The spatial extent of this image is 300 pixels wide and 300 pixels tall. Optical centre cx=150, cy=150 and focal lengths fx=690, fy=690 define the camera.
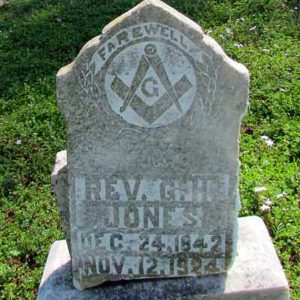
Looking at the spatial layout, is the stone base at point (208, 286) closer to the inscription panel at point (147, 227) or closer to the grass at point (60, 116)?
the inscription panel at point (147, 227)

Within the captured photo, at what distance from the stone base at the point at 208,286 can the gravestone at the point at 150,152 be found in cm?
4

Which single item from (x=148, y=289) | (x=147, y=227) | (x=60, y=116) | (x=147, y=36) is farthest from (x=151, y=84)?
(x=60, y=116)

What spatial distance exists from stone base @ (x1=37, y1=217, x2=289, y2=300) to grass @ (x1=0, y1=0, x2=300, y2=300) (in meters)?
0.58

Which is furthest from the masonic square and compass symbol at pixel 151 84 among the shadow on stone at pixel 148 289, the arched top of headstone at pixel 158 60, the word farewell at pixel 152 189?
the shadow on stone at pixel 148 289

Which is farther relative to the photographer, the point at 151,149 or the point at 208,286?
the point at 208,286

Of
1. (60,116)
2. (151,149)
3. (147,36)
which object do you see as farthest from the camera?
(60,116)

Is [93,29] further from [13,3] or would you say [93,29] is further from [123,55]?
[123,55]

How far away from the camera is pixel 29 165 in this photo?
535cm

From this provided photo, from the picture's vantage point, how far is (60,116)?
19.2ft

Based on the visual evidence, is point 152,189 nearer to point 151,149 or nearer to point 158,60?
point 151,149

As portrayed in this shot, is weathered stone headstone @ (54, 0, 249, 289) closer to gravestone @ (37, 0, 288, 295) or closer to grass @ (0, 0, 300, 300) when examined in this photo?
gravestone @ (37, 0, 288, 295)

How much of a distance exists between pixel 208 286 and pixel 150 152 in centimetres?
78

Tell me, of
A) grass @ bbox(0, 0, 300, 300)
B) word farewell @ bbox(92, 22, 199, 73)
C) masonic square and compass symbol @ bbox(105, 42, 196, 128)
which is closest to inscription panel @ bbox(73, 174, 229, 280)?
masonic square and compass symbol @ bbox(105, 42, 196, 128)

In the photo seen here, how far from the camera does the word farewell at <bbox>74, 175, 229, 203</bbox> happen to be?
332 centimetres
